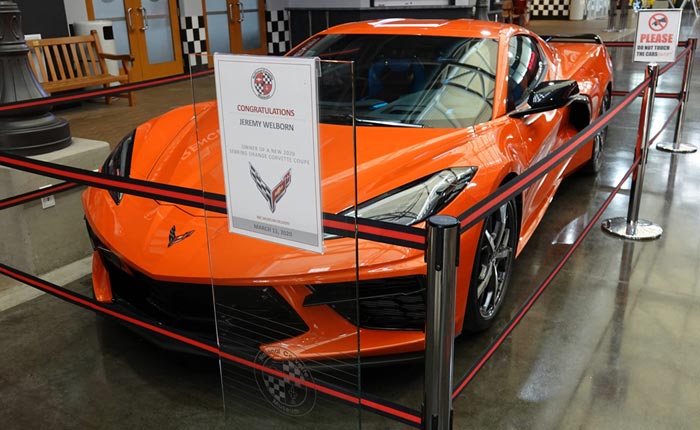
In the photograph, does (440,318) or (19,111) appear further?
(19,111)

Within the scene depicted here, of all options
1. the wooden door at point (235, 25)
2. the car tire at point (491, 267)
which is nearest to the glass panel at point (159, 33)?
the wooden door at point (235, 25)

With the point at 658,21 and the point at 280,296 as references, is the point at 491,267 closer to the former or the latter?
the point at 280,296

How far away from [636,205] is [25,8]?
5505 millimetres

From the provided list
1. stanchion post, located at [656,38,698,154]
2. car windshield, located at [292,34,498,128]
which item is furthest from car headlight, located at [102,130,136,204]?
stanchion post, located at [656,38,698,154]

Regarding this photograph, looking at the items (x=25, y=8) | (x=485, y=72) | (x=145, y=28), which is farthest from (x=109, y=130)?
(x=485, y=72)

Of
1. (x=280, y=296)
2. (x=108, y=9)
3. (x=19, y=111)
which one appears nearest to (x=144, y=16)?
(x=108, y=9)

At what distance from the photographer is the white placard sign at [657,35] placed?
12.8 ft

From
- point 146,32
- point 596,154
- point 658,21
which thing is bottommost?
point 596,154

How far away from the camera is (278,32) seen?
10.0 metres

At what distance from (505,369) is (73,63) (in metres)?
5.82

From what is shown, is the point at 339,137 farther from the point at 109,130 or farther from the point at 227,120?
the point at 109,130

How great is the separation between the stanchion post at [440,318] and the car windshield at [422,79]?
4.14ft

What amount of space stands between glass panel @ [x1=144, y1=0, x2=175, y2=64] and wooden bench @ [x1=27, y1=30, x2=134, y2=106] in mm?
1284

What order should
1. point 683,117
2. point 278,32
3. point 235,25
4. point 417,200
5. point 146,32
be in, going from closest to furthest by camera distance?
point 417,200
point 683,117
point 146,32
point 235,25
point 278,32
